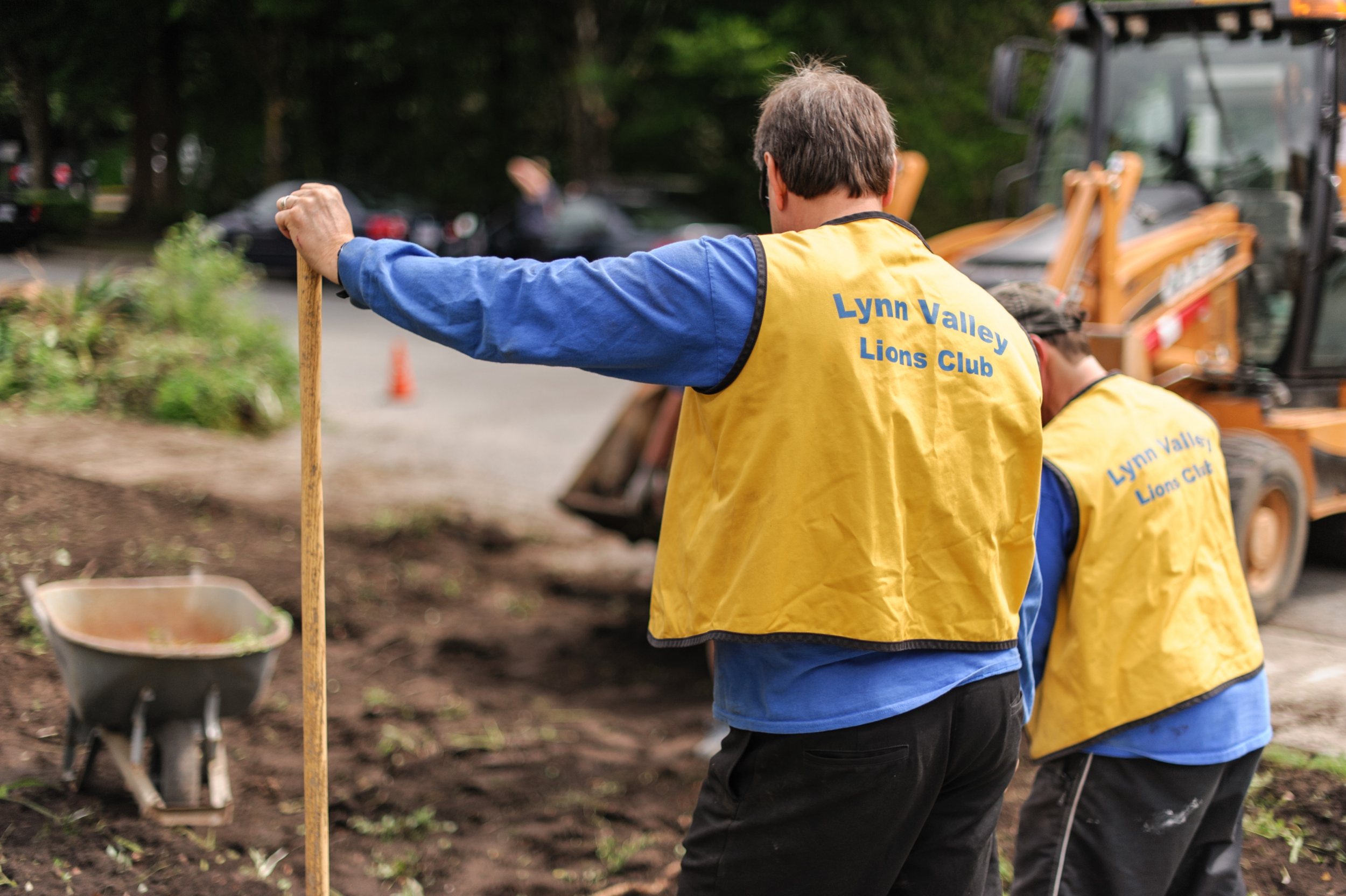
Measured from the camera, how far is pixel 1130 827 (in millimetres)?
2676

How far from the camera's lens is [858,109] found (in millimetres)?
2100

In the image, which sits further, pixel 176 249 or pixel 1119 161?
pixel 176 249

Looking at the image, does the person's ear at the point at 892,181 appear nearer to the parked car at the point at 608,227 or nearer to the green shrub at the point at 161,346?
the green shrub at the point at 161,346

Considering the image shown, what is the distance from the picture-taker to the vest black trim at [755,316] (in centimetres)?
200

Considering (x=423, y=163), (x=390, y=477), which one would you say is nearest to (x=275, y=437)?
(x=390, y=477)

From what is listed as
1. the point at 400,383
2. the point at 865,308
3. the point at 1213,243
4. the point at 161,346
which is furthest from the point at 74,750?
the point at 400,383

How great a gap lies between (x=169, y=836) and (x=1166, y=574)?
113 inches

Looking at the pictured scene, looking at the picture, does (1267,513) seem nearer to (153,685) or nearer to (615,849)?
(615,849)

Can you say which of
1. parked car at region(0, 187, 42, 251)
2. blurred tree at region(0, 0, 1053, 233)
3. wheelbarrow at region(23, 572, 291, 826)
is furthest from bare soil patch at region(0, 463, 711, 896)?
blurred tree at region(0, 0, 1053, 233)

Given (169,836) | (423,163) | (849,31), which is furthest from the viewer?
(423,163)

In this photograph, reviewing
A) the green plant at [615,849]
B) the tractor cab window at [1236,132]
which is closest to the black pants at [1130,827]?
the green plant at [615,849]

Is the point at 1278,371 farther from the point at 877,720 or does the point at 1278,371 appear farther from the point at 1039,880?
the point at 877,720

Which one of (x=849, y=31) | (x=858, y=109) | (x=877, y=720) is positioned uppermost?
(x=849, y=31)

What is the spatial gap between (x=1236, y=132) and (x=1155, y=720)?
484 centimetres
